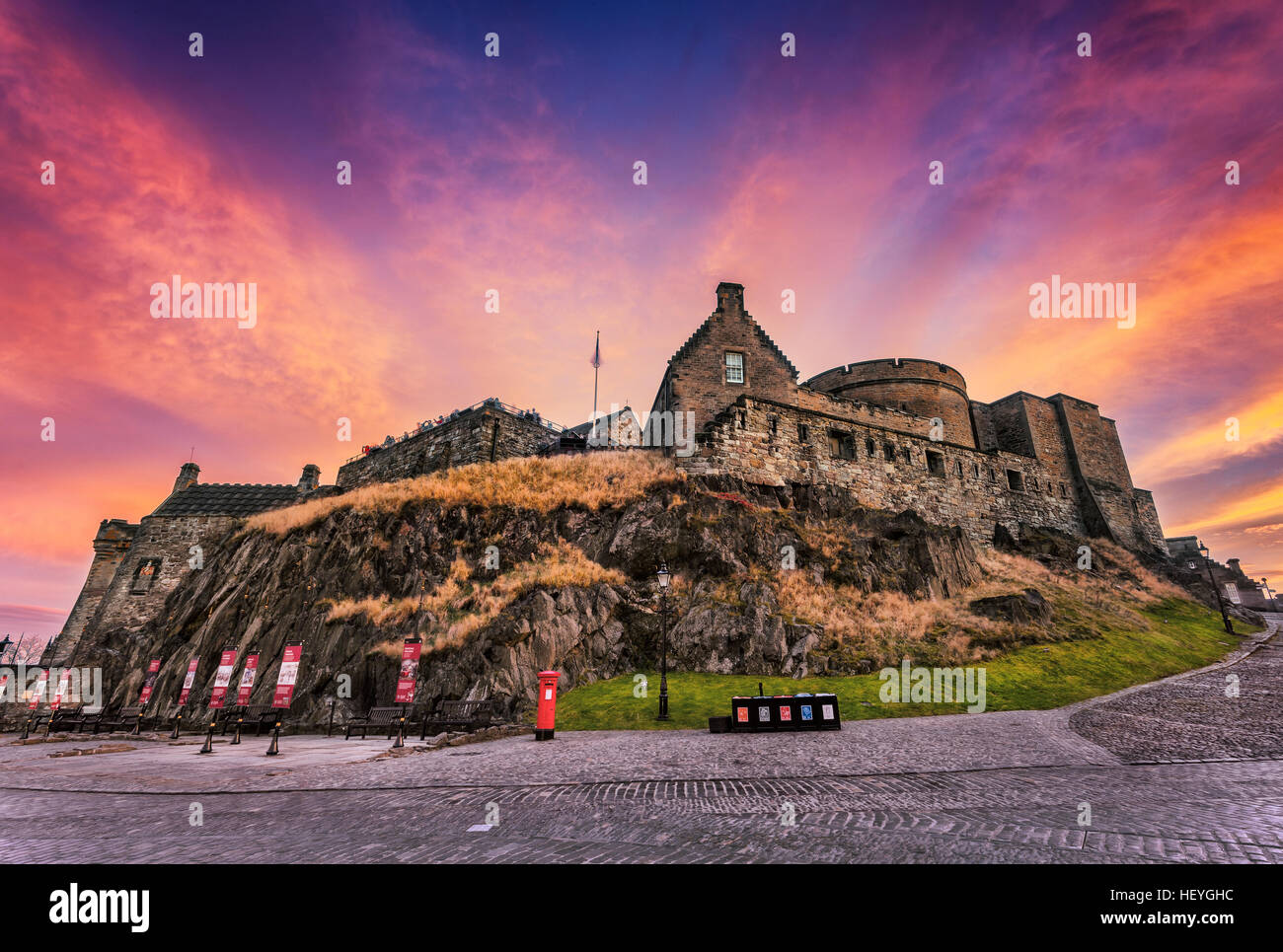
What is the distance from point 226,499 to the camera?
39562 mm

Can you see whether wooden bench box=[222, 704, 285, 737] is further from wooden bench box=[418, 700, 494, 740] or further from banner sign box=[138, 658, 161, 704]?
banner sign box=[138, 658, 161, 704]

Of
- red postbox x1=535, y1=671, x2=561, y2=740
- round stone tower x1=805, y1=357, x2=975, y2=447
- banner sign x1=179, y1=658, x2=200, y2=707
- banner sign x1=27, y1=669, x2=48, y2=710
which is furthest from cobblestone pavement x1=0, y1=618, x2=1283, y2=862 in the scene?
round stone tower x1=805, y1=357, x2=975, y2=447

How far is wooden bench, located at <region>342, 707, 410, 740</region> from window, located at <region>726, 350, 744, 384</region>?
22.6 meters

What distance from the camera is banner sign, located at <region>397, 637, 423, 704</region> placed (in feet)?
50.0

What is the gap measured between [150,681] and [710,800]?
27.9m

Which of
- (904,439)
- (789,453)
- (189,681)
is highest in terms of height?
(904,439)

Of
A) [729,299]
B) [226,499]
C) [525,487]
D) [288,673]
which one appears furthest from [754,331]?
[226,499]

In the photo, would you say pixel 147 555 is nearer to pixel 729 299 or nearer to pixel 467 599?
pixel 467 599

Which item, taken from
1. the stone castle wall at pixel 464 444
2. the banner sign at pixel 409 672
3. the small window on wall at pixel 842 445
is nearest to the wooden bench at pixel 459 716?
the banner sign at pixel 409 672

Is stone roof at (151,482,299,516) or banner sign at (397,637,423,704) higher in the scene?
stone roof at (151,482,299,516)
